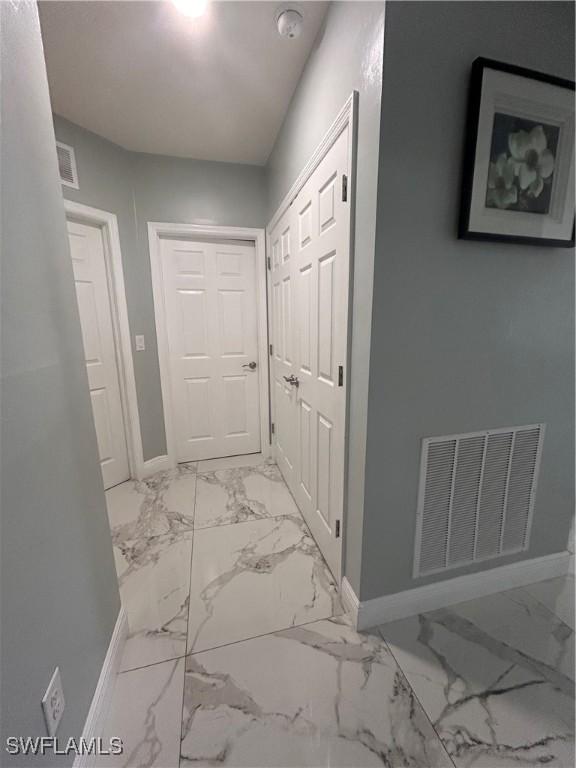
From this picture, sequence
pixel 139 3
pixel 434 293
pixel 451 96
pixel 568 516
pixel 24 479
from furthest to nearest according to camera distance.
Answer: pixel 568 516
pixel 139 3
pixel 434 293
pixel 451 96
pixel 24 479

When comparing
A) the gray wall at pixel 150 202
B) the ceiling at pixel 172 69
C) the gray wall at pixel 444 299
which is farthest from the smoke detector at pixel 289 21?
the gray wall at pixel 150 202

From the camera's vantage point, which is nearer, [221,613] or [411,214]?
[411,214]

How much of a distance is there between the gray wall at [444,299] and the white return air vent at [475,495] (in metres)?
0.06

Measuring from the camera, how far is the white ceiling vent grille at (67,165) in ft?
6.09

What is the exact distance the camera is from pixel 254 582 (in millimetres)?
1529

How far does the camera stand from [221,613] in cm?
137

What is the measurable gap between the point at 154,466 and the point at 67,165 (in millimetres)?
2257

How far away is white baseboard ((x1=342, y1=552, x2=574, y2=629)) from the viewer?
1.29 meters

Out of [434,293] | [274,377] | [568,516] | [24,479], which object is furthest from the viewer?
[274,377]

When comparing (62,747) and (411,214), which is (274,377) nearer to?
(411,214)

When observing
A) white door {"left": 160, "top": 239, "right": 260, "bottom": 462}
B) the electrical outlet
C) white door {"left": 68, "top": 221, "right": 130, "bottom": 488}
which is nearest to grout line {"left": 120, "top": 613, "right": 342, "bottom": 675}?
the electrical outlet

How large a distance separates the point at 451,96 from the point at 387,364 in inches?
35.0

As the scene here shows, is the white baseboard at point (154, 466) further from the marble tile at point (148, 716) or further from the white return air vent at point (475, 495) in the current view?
the white return air vent at point (475, 495)

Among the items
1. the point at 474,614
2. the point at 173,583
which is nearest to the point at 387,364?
the point at 474,614
